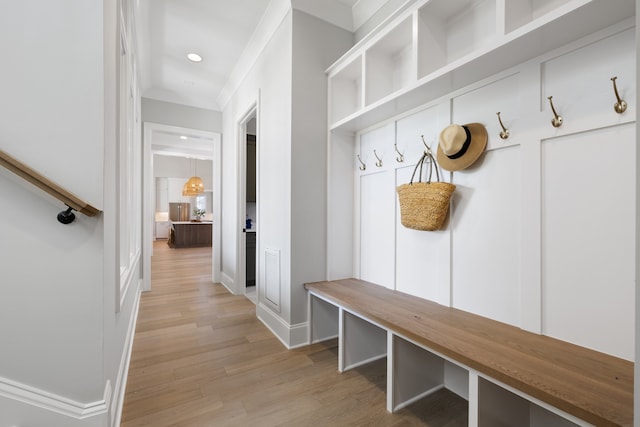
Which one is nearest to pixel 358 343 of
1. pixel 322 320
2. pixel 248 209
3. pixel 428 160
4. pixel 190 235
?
pixel 322 320

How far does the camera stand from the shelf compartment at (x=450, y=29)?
5.06ft

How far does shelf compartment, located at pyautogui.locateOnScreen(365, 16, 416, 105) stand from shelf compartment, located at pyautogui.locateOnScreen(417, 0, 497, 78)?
23cm

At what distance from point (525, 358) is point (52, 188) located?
Answer: 6.36 feet

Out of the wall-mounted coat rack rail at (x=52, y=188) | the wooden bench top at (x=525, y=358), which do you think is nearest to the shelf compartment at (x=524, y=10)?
the wooden bench top at (x=525, y=358)

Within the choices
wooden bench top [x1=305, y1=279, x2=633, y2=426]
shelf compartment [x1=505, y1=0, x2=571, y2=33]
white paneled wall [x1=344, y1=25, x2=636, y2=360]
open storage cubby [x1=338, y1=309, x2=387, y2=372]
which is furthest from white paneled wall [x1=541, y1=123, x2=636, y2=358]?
open storage cubby [x1=338, y1=309, x2=387, y2=372]

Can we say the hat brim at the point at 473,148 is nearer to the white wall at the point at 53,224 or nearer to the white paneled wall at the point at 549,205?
the white paneled wall at the point at 549,205

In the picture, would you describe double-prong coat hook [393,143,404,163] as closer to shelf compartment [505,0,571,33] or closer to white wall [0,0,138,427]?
shelf compartment [505,0,571,33]

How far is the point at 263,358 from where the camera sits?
7.02 feet

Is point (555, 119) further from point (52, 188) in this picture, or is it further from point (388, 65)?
point (52, 188)

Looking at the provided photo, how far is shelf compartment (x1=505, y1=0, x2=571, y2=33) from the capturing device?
4.10 feet

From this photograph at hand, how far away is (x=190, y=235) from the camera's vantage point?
853cm

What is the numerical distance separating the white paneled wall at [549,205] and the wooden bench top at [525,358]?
92 millimetres

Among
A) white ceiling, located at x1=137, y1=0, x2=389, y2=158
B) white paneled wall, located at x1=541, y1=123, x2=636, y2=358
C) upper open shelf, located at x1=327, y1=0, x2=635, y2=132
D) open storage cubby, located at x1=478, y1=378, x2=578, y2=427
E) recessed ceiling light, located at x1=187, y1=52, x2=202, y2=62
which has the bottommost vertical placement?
open storage cubby, located at x1=478, y1=378, x2=578, y2=427

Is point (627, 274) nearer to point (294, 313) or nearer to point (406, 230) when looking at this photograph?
point (406, 230)
